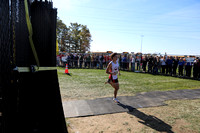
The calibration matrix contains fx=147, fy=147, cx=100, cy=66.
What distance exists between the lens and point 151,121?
4.26 m

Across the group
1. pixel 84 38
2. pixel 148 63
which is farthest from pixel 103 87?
pixel 84 38

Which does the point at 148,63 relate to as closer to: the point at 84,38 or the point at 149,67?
the point at 149,67

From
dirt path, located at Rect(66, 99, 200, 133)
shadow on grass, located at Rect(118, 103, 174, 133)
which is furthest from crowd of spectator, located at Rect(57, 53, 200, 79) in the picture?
shadow on grass, located at Rect(118, 103, 174, 133)

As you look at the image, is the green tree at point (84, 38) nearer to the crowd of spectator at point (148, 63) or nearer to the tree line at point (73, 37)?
the tree line at point (73, 37)

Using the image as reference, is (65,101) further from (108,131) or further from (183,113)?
(183,113)

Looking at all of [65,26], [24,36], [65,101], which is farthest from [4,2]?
[65,26]

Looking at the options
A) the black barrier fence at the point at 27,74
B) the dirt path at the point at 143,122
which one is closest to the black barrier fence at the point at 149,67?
the dirt path at the point at 143,122

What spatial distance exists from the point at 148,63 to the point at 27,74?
15.1 m

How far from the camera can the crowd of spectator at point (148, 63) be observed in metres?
13.3

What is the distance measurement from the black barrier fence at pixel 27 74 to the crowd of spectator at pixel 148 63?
1374 centimetres

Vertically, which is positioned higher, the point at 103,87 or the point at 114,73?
the point at 114,73

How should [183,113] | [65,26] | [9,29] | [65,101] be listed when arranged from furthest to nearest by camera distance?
[65,26] → [65,101] → [183,113] → [9,29]

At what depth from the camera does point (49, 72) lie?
2303mm

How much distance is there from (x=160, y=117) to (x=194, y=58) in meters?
11.3
